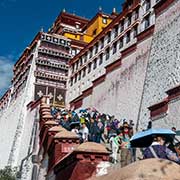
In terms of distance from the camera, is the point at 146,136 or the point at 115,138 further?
the point at 115,138

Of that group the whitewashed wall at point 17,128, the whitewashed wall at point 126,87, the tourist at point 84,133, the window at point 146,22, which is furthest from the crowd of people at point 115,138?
the whitewashed wall at point 17,128

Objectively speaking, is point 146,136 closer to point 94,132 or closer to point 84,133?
A: point 84,133

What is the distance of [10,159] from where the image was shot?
35.6 metres

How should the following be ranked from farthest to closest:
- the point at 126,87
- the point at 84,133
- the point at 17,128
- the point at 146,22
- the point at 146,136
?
the point at 17,128 < the point at 146,22 < the point at 126,87 < the point at 84,133 < the point at 146,136

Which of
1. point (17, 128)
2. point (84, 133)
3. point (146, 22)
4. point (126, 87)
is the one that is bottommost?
point (84, 133)

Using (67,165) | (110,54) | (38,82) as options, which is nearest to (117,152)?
(67,165)

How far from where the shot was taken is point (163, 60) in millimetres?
18422

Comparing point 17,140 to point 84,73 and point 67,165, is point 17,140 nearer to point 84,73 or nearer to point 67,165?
point 84,73

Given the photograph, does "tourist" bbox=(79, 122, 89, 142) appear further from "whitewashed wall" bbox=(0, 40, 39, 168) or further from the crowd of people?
"whitewashed wall" bbox=(0, 40, 39, 168)

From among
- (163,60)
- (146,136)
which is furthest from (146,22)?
(146,136)

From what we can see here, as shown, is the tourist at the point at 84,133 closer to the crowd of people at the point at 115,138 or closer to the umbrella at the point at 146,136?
the crowd of people at the point at 115,138

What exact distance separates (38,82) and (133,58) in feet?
55.3

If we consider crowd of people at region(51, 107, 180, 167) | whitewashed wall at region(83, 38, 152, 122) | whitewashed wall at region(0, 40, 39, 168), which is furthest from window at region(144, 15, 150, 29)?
whitewashed wall at region(0, 40, 39, 168)

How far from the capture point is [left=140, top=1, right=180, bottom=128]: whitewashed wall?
17.4 meters
